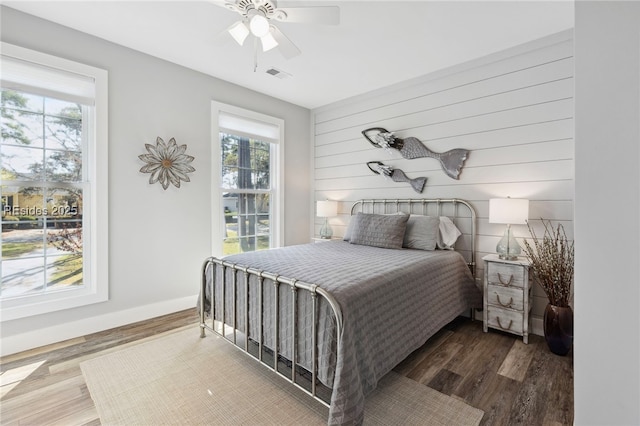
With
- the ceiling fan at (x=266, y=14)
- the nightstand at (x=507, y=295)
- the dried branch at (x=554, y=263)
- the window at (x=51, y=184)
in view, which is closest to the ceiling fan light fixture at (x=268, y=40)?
the ceiling fan at (x=266, y=14)

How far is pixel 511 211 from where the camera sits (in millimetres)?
2531

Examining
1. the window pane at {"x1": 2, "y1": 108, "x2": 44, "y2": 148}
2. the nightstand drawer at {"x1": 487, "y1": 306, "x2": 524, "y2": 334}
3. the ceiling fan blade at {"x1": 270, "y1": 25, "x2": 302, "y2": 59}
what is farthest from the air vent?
the nightstand drawer at {"x1": 487, "y1": 306, "x2": 524, "y2": 334}

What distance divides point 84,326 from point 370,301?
2609 millimetres

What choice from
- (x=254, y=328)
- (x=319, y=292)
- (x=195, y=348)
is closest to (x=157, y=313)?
(x=195, y=348)

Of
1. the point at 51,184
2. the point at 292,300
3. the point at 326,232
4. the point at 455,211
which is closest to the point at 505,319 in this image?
the point at 455,211

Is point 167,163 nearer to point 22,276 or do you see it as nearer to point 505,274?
point 22,276

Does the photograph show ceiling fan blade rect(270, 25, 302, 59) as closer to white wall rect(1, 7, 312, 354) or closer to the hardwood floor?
white wall rect(1, 7, 312, 354)

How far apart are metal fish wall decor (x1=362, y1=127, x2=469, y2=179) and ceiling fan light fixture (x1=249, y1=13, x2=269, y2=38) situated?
2.10m

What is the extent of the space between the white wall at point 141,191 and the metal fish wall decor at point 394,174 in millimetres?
1932

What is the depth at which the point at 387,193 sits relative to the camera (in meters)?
3.79

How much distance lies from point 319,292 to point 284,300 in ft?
1.20

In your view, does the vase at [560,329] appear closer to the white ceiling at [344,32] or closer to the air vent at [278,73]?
the white ceiling at [344,32]

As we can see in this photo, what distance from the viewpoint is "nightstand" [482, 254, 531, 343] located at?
2.50 metres

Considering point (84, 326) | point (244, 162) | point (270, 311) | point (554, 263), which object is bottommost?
point (84, 326)
